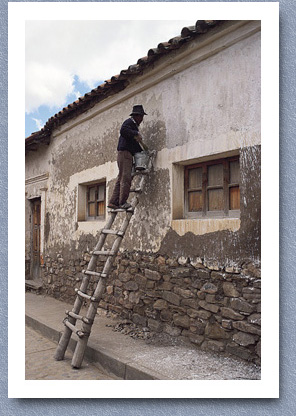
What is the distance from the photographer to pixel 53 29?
2672mm

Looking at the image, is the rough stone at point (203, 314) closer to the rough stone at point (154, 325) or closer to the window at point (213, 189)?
the rough stone at point (154, 325)

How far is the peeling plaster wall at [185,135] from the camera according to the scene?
9.16ft

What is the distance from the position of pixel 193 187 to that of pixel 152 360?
5.20ft

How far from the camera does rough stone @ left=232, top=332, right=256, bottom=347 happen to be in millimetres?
2718

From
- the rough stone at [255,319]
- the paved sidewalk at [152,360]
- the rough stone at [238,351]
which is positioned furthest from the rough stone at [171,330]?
the rough stone at [255,319]

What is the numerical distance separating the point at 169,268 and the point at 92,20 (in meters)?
2.22

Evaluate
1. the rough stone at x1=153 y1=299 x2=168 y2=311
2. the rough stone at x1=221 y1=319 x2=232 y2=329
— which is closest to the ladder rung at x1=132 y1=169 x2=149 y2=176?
the rough stone at x1=153 y1=299 x2=168 y2=311

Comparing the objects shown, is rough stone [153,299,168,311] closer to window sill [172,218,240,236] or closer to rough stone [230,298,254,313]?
window sill [172,218,240,236]

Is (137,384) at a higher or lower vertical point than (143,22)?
lower

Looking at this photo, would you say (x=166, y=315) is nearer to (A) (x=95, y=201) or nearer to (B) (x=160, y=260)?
(B) (x=160, y=260)

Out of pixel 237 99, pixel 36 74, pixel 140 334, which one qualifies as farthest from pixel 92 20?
pixel 140 334

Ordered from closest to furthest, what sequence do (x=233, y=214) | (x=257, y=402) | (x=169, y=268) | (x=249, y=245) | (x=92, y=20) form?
(x=257, y=402), (x=92, y=20), (x=249, y=245), (x=233, y=214), (x=169, y=268)

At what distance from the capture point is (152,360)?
117 inches

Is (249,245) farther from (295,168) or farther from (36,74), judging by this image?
(36,74)
